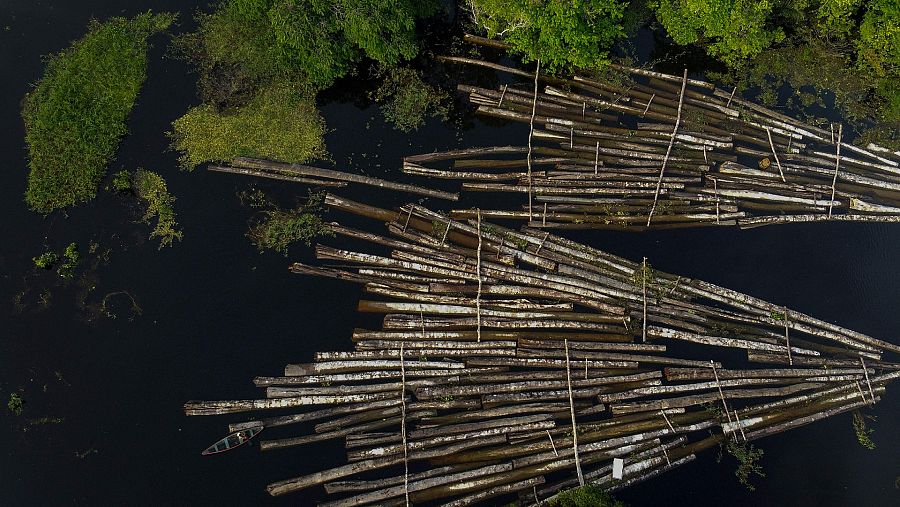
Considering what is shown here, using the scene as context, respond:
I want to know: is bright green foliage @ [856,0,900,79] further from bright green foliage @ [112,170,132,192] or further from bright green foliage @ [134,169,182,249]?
bright green foliage @ [112,170,132,192]

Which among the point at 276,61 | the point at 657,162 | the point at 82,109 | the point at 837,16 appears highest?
the point at 837,16

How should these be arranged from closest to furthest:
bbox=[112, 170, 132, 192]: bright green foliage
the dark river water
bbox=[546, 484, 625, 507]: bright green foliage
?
bbox=[546, 484, 625, 507]: bright green foliage < the dark river water < bbox=[112, 170, 132, 192]: bright green foliage

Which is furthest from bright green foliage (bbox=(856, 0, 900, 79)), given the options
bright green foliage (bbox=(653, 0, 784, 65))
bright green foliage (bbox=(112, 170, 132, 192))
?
bright green foliage (bbox=(112, 170, 132, 192))


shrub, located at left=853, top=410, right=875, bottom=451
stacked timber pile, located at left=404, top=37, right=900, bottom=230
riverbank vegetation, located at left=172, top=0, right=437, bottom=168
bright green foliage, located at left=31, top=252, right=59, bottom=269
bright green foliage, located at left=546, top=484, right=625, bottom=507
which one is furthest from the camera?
stacked timber pile, located at left=404, top=37, right=900, bottom=230

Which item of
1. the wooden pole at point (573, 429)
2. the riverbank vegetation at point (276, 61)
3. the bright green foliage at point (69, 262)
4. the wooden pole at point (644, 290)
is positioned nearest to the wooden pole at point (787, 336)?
the wooden pole at point (644, 290)

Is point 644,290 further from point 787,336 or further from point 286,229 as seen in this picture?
point 286,229

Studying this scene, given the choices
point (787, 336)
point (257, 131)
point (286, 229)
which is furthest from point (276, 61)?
point (787, 336)

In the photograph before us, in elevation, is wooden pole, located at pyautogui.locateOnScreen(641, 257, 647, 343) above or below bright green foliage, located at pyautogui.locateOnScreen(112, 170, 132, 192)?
below
